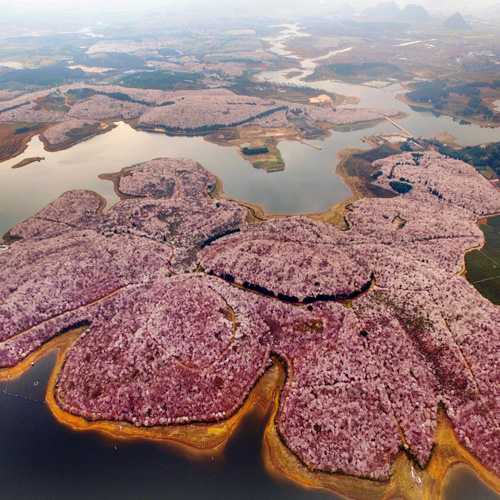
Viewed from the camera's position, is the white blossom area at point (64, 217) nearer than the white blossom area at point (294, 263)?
No

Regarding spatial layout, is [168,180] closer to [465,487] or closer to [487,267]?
[487,267]

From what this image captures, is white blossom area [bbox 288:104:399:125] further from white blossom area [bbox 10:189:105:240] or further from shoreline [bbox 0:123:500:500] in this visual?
shoreline [bbox 0:123:500:500]

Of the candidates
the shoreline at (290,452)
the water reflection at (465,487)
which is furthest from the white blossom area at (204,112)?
the water reflection at (465,487)

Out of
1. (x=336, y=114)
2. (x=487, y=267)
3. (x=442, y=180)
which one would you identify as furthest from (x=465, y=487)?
(x=336, y=114)

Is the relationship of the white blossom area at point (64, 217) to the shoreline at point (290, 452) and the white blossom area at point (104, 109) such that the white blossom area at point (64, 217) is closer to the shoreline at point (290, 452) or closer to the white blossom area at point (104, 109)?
the shoreline at point (290, 452)

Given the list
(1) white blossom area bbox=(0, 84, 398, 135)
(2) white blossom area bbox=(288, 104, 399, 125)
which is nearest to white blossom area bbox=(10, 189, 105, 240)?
(1) white blossom area bbox=(0, 84, 398, 135)

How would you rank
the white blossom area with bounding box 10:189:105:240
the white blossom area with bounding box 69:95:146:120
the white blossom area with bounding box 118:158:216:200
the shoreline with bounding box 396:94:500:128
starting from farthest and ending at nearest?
the white blossom area with bounding box 69:95:146:120
the shoreline with bounding box 396:94:500:128
the white blossom area with bounding box 118:158:216:200
the white blossom area with bounding box 10:189:105:240
